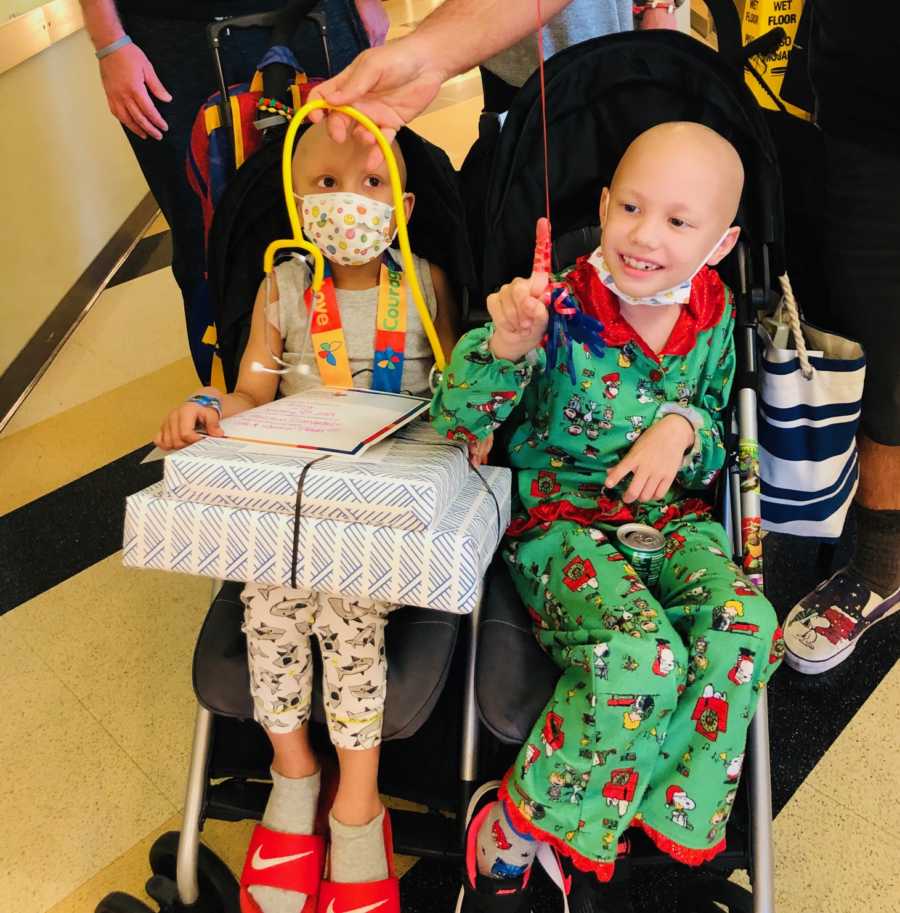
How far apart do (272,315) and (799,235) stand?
909 mm

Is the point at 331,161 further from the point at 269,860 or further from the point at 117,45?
the point at 269,860

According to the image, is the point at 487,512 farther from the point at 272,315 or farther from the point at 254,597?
the point at 272,315

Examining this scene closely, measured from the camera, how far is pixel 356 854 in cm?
119

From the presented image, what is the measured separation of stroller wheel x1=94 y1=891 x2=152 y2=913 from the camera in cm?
131

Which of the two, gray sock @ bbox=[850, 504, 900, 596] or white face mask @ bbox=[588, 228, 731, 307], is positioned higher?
white face mask @ bbox=[588, 228, 731, 307]

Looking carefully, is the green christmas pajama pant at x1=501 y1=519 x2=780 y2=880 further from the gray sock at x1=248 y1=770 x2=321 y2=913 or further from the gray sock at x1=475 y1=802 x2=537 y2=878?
the gray sock at x1=248 y1=770 x2=321 y2=913

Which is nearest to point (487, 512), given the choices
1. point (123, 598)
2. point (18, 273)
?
point (123, 598)

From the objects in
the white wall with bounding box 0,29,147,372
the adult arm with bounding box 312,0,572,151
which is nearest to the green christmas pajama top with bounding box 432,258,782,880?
the adult arm with bounding box 312,0,572,151

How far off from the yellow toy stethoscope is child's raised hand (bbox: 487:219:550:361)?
8.3 inches

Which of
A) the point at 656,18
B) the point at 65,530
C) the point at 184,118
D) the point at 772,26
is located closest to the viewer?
the point at 656,18

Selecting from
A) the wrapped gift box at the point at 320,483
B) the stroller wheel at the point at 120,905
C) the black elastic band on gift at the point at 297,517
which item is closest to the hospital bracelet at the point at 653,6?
the wrapped gift box at the point at 320,483

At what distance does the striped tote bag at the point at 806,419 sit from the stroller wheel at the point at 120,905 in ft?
3.74

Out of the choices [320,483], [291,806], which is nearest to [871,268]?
[320,483]

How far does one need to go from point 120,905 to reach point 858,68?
1630mm
